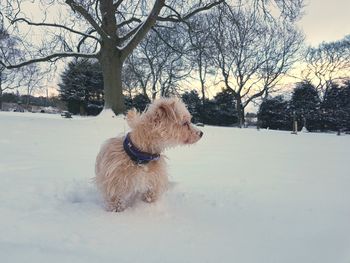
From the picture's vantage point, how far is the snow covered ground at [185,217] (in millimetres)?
2389

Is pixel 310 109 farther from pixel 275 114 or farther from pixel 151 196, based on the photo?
pixel 151 196

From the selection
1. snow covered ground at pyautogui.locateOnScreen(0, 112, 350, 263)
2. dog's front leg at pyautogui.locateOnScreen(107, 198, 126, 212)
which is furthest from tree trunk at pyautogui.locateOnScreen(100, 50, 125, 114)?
dog's front leg at pyautogui.locateOnScreen(107, 198, 126, 212)

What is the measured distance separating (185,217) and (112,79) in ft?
40.2

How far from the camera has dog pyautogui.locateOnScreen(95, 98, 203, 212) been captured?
332cm

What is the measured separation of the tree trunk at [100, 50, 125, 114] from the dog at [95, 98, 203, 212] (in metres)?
11.1

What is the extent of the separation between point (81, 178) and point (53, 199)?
93 centimetres

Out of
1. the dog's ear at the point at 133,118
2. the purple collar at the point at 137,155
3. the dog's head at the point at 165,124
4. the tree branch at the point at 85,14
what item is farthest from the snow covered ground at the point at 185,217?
the tree branch at the point at 85,14

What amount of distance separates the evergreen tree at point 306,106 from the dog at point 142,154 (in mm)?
35238

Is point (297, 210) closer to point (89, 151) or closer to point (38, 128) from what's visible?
point (89, 151)

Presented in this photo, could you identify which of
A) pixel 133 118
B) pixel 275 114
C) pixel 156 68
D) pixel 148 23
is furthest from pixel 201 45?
pixel 275 114

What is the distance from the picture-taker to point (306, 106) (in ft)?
123

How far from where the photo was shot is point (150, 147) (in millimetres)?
3373

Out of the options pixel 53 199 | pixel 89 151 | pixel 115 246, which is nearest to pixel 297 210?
pixel 115 246

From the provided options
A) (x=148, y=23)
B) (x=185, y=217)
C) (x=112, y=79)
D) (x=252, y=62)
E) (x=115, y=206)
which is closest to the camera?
(x=185, y=217)
